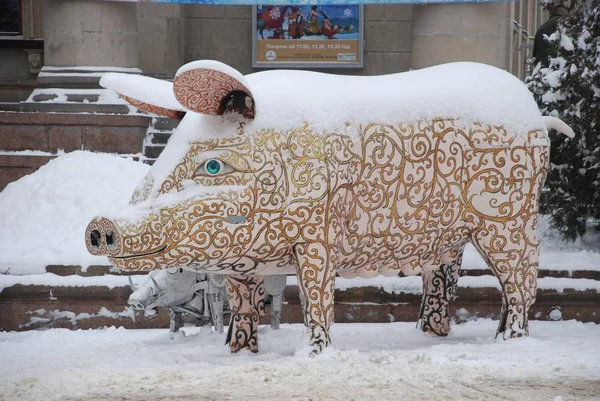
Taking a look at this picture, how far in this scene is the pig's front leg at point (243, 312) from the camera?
7.04 metres

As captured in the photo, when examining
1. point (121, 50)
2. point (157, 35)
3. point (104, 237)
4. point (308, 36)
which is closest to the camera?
point (104, 237)

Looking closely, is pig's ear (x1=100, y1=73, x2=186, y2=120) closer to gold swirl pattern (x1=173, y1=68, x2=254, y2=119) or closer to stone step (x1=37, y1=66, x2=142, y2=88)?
gold swirl pattern (x1=173, y1=68, x2=254, y2=119)

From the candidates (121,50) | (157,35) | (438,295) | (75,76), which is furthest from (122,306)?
(157,35)

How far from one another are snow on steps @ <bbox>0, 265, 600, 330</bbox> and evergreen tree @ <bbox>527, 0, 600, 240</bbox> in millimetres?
1254

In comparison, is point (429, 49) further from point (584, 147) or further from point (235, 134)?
point (235, 134)

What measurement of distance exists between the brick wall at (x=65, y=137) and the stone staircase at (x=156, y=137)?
0.12 m

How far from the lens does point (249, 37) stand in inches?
622

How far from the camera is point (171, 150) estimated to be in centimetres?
649

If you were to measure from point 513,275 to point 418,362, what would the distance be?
3.87 feet

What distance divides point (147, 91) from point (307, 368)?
208 centimetres

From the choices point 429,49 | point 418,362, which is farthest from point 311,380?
point 429,49

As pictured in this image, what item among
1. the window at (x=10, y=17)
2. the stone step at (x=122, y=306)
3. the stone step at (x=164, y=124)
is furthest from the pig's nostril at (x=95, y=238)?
the window at (x=10, y=17)

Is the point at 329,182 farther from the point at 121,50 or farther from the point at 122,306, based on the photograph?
the point at 121,50

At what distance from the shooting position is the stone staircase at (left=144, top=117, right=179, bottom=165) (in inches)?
436
